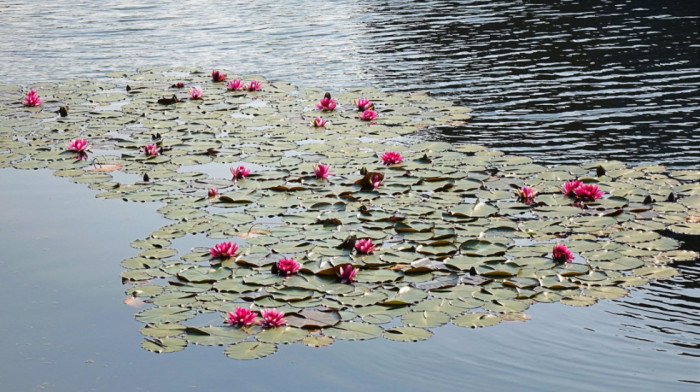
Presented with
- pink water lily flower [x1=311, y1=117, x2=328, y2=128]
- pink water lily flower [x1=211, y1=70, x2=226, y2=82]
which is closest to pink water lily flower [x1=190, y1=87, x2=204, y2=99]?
pink water lily flower [x1=211, y1=70, x2=226, y2=82]

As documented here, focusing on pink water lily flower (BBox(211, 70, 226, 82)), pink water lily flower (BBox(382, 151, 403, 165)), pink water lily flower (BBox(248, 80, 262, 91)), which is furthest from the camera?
pink water lily flower (BBox(211, 70, 226, 82))

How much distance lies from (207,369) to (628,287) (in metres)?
2.85

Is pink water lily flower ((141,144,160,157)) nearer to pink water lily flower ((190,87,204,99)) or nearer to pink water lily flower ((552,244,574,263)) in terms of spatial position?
pink water lily flower ((190,87,204,99))

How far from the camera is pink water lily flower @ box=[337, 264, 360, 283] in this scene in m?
5.70

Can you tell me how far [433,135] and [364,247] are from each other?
3622 millimetres

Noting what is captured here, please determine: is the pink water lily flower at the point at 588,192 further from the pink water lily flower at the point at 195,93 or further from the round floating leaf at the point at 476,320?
the pink water lily flower at the point at 195,93

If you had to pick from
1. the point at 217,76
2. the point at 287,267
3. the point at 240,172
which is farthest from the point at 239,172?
the point at 217,76

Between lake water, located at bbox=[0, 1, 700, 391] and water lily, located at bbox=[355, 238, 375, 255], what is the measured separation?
1156 millimetres

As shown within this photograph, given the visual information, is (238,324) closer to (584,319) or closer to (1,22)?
(584,319)

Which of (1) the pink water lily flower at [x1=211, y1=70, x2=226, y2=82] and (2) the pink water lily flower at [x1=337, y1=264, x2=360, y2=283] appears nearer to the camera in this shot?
(2) the pink water lily flower at [x1=337, y1=264, x2=360, y2=283]

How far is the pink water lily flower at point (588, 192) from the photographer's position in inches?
277

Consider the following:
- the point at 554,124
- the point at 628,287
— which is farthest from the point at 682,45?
the point at 628,287

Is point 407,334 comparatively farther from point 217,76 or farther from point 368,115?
point 217,76

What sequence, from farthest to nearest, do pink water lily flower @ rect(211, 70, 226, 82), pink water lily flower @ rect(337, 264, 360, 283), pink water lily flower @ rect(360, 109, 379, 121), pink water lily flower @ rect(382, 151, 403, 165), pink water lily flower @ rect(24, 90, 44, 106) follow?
pink water lily flower @ rect(211, 70, 226, 82) < pink water lily flower @ rect(24, 90, 44, 106) < pink water lily flower @ rect(360, 109, 379, 121) < pink water lily flower @ rect(382, 151, 403, 165) < pink water lily flower @ rect(337, 264, 360, 283)
